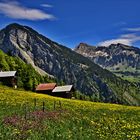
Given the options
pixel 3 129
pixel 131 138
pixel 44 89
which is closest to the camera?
pixel 131 138

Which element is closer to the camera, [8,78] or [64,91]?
[8,78]

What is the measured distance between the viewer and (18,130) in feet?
79.4

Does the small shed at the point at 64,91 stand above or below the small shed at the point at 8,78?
below

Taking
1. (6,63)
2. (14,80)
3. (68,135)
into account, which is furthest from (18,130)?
(6,63)

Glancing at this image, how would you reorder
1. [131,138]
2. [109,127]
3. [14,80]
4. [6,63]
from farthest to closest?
[6,63] < [14,80] < [109,127] < [131,138]

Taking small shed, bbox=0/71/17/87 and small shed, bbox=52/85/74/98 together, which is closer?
small shed, bbox=0/71/17/87

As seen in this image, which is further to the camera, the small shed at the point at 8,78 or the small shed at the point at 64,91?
the small shed at the point at 64,91

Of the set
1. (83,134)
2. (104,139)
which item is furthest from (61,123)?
(104,139)

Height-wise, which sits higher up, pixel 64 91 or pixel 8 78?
pixel 8 78

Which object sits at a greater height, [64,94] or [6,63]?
[6,63]

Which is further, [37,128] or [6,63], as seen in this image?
[6,63]

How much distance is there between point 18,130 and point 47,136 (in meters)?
2.15

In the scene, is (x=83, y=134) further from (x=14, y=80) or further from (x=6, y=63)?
(x=6, y=63)

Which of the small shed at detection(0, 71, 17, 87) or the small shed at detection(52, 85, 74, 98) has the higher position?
the small shed at detection(0, 71, 17, 87)
